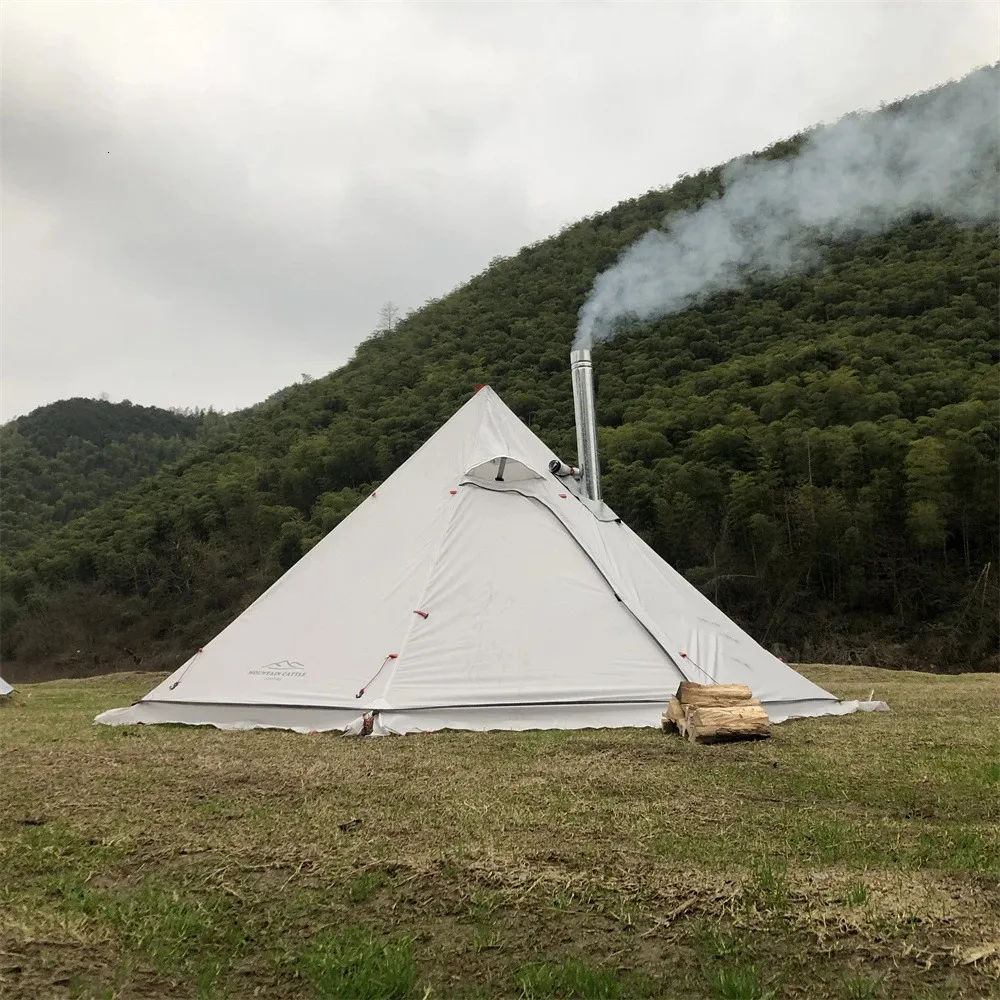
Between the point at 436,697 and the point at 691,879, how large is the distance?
2.94 meters

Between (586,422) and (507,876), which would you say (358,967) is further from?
(586,422)

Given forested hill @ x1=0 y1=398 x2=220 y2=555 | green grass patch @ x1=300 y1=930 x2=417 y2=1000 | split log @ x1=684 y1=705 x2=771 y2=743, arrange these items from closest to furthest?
1. green grass patch @ x1=300 y1=930 x2=417 y2=1000
2. split log @ x1=684 y1=705 x2=771 y2=743
3. forested hill @ x1=0 y1=398 x2=220 y2=555

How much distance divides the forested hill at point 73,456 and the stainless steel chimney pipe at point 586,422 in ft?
114

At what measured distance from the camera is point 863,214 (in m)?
14.3

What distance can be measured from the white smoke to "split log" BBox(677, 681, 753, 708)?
5301 millimetres

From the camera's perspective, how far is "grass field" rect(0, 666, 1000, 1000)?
173cm

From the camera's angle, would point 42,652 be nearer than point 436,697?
No

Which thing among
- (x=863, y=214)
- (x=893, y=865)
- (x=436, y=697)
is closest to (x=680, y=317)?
(x=863, y=214)

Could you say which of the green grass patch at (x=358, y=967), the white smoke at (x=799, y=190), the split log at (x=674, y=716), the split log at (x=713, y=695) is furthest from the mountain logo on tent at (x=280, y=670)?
the white smoke at (x=799, y=190)

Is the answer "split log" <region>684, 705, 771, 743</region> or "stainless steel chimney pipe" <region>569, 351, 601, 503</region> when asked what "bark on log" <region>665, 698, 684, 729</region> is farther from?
"stainless steel chimney pipe" <region>569, 351, 601, 503</region>

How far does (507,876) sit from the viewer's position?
85.7 inches

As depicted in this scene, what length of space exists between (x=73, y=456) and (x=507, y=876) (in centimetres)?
4576

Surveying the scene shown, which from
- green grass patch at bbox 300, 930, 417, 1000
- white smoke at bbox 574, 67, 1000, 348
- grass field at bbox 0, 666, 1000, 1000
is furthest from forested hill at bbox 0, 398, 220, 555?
green grass patch at bbox 300, 930, 417, 1000

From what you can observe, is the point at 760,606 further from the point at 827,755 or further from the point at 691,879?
the point at 691,879
